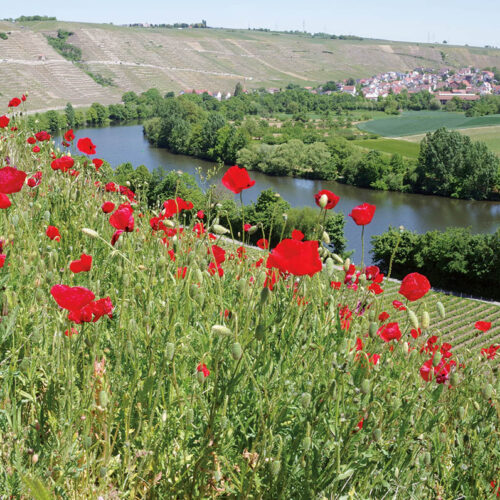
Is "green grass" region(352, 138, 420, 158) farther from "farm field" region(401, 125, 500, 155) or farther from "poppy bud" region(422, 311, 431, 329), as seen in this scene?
"poppy bud" region(422, 311, 431, 329)

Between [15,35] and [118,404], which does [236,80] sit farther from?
[118,404]

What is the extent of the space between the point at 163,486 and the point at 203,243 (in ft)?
3.21

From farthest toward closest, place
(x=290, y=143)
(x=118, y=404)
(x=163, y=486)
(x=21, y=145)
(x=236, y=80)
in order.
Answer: (x=236, y=80) < (x=290, y=143) < (x=21, y=145) < (x=118, y=404) < (x=163, y=486)

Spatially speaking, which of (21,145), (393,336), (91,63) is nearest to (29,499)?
(393,336)

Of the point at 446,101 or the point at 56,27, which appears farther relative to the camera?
the point at 56,27

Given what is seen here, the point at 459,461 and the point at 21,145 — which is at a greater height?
the point at 21,145

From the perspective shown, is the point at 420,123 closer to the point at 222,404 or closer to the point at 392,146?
the point at 392,146

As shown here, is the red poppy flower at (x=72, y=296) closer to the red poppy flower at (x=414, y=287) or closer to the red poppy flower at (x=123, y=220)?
the red poppy flower at (x=123, y=220)

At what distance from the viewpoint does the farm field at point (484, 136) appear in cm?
7112

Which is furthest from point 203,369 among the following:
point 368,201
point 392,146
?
point 392,146

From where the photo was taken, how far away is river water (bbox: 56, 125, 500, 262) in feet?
133

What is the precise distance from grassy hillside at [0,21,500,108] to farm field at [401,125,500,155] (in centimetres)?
6154

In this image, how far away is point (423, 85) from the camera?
521 ft

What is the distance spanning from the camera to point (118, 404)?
5.25ft
